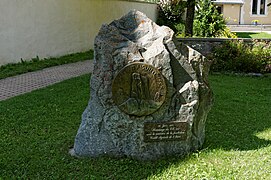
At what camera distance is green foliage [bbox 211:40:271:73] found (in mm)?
10016

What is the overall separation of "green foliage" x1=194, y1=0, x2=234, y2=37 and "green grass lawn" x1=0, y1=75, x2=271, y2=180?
8306 mm

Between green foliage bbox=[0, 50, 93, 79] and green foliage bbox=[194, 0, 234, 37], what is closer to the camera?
green foliage bbox=[0, 50, 93, 79]

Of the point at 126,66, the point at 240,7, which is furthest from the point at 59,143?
the point at 240,7

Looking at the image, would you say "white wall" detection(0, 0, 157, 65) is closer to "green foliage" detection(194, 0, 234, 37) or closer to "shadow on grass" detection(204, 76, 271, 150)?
"green foliage" detection(194, 0, 234, 37)

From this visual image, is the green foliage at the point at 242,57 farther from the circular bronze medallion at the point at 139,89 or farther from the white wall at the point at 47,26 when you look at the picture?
the circular bronze medallion at the point at 139,89

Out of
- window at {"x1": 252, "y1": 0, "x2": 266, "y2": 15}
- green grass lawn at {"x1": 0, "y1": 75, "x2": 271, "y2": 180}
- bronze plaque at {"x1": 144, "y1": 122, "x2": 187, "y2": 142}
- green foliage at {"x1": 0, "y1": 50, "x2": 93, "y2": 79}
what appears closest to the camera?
green grass lawn at {"x1": 0, "y1": 75, "x2": 271, "y2": 180}

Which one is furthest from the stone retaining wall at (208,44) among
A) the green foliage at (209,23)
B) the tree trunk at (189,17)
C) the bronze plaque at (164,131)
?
the bronze plaque at (164,131)

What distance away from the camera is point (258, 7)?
38.1 metres

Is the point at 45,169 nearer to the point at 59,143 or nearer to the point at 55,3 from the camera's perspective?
the point at 59,143

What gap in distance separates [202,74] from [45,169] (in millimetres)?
1950

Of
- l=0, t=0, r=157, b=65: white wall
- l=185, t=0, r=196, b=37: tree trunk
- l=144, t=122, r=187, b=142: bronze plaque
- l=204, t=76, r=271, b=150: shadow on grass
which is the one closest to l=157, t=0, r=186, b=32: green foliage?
l=0, t=0, r=157, b=65: white wall

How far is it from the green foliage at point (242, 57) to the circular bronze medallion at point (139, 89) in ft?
Result: 22.2

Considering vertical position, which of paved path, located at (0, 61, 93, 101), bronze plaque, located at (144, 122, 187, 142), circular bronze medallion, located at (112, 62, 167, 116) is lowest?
paved path, located at (0, 61, 93, 101)

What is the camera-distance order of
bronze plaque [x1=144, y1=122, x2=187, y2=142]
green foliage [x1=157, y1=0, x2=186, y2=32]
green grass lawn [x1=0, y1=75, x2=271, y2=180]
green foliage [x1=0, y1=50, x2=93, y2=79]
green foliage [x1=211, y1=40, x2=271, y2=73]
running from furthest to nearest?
green foliage [x1=157, y1=0, x2=186, y2=32], green foliage [x1=211, y1=40, x2=271, y2=73], green foliage [x1=0, y1=50, x2=93, y2=79], bronze plaque [x1=144, y1=122, x2=187, y2=142], green grass lawn [x1=0, y1=75, x2=271, y2=180]
